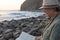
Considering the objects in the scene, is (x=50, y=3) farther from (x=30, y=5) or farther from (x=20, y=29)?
(x=30, y=5)

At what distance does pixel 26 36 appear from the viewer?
3141mm

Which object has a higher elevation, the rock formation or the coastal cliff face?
the rock formation

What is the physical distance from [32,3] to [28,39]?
168 ft

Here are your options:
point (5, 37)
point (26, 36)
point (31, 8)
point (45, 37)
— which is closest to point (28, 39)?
point (26, 36)

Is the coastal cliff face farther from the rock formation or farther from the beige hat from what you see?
the beige hat

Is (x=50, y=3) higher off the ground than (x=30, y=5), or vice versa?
(x=50, y=3)

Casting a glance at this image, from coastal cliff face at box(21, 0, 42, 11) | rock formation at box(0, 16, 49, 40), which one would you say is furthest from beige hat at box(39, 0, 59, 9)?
coastal cliff face at box(21, 0, 42, 11)

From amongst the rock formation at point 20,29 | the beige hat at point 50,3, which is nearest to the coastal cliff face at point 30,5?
the rock formation at point 20,29

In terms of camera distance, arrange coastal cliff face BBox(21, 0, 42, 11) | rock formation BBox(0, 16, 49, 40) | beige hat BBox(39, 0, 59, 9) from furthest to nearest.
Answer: coastal cliff face BBox(21, 0, 42, 11), rock formation BBox(0, 16, 49, 40), beige hat BBox(39, 0, 59, 9)

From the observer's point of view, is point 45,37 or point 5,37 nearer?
point 45,37


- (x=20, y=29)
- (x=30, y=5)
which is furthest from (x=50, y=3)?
Result: (x=30, y=5)

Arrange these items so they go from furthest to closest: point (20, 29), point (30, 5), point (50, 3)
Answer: point (30, 5)
point (20, 29)
point (50, 3)

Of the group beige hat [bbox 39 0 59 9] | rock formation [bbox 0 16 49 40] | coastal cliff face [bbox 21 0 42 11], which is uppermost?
beige hat [bbox 39 0 59 9]

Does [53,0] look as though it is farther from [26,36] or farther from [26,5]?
[26,5]
